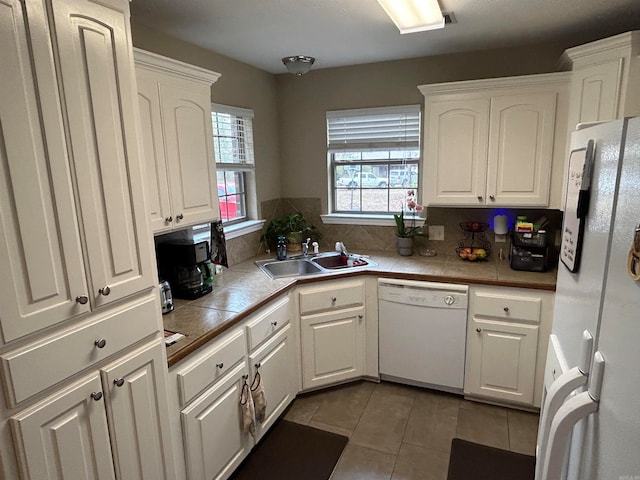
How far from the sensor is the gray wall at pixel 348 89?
2.76 m

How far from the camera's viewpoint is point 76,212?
1166 millimetres

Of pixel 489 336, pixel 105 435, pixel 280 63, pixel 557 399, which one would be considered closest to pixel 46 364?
pixel 105 435

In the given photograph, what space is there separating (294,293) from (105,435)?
1.37 metres

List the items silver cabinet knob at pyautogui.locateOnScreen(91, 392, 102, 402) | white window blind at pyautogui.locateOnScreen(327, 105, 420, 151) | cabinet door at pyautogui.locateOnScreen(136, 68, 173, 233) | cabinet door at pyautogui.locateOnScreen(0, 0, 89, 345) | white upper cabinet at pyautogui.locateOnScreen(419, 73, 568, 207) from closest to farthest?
cabinet door at pyautogui.locateOnScreen(0, 0, 89, 345), silver cabinet knob at pyautogui.locateOnScreen(91, 392, 102, 402), cabinet door at pyautogui.locateOnScreen(136, 68, 173, 233), white upper cabinet at pyautogui.locateOnScreen(419, 73, 568, 207), white window blind at pyautogui.locateOnScreen(327, 105, 420, 151)

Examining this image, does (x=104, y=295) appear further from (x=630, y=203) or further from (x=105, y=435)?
(x=630, y=203)

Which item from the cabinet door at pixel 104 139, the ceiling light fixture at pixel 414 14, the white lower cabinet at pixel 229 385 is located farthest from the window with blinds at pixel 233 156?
the cabinet door at pixel 104 139

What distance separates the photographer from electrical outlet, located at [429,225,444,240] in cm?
311

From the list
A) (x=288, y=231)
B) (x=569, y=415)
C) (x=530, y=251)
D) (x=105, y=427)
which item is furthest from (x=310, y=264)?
(x=569, y=415)

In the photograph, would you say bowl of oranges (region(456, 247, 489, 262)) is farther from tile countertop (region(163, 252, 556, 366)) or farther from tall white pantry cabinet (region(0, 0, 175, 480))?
tall white pantry cabinet (region(0, 0, 175, 480))

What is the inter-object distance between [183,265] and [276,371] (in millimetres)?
831

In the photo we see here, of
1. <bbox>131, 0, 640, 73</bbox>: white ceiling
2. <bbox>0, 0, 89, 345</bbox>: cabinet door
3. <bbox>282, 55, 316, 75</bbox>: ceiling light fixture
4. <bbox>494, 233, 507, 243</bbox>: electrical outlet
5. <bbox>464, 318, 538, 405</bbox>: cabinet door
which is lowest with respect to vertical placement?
<bbox>464, 318, 538, 405</bbox>: cabinet door

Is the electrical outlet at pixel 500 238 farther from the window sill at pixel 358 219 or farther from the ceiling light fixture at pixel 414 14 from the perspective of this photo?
the ceiling light fixture at pixel 414 14

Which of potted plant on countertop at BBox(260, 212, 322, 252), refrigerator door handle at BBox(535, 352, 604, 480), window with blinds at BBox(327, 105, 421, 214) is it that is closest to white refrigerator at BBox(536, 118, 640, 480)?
refrigerator door handle at BBox(535, 352, 604, 480)

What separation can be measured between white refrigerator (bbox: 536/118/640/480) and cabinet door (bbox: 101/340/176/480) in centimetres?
128
